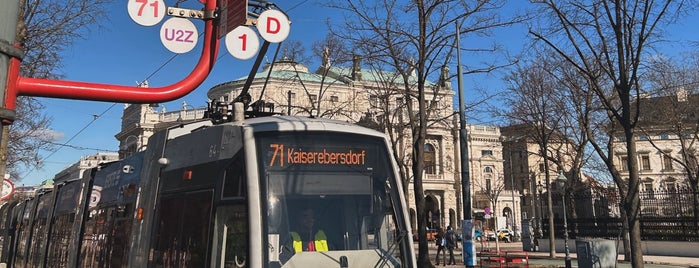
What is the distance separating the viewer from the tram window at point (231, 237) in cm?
588

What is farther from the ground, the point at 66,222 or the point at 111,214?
the point at 111,214

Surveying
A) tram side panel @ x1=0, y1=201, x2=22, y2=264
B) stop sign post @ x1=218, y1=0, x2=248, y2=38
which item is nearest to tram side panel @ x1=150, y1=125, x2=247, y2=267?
stop sign post @ x1=218, y1=0, x2=248, y2=38

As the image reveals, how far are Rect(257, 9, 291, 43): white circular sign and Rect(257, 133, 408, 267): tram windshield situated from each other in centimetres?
171

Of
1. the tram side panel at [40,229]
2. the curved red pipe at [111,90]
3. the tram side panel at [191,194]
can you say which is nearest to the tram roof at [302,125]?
the tram side panel at [191,194]

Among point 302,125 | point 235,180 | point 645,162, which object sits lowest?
point 235,180

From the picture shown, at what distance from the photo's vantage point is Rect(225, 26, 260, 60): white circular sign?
7.30 meters

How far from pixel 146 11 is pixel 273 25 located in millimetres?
1711

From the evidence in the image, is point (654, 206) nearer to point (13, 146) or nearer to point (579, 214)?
point (579, 214)

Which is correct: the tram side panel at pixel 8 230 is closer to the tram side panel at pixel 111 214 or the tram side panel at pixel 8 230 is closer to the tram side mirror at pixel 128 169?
the tram side panel at pixel 111 214

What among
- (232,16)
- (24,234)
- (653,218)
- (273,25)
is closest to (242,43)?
(273,25)

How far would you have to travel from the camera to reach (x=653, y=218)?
24.9 m

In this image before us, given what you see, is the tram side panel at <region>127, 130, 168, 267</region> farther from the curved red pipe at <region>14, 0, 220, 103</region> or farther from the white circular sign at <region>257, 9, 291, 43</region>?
the curved red pipe at <region>14, 0, 220, 103</region>

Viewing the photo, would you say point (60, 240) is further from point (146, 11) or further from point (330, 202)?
point (330, 202)

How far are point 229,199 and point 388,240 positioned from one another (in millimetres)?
2004
